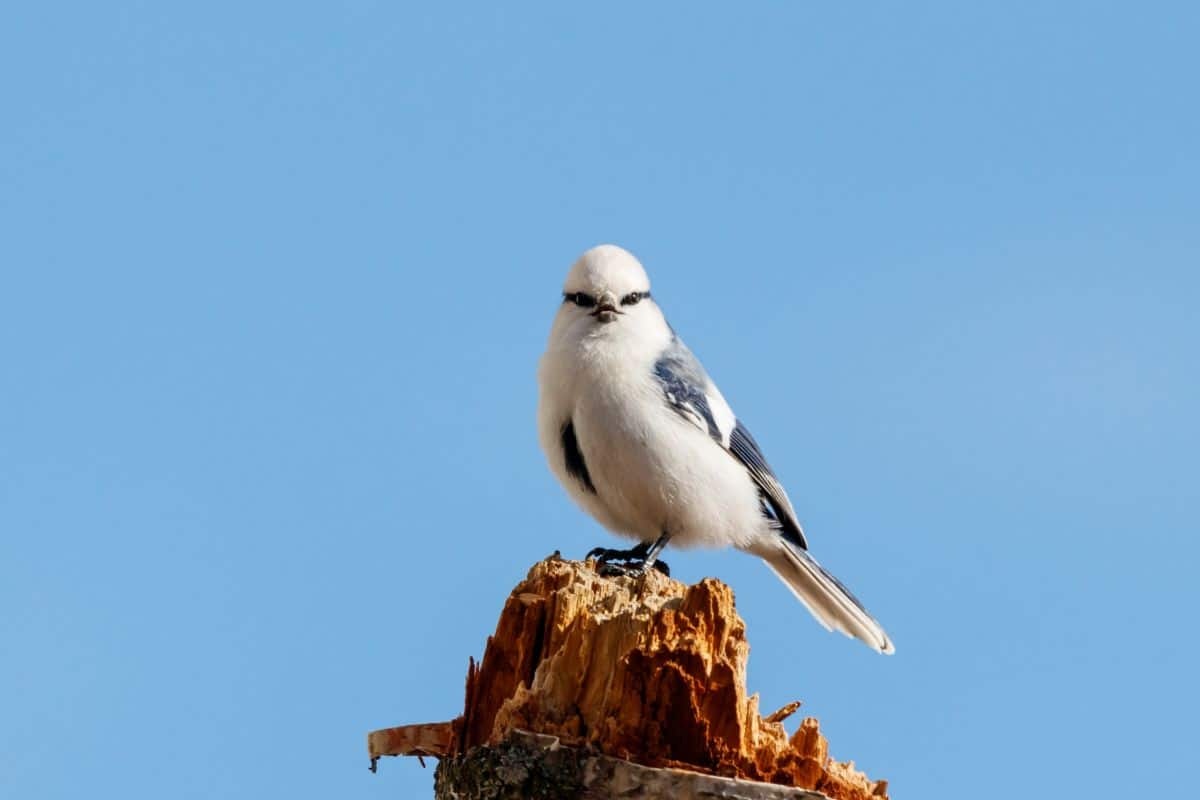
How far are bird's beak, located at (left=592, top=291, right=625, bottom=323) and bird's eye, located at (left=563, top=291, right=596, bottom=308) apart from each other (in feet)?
0.19

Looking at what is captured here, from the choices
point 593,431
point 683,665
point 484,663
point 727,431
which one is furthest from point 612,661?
point 727,431

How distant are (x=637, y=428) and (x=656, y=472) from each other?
0.29m

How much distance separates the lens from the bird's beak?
9.82 meters

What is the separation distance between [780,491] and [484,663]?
400 cm

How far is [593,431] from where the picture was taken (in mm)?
9508

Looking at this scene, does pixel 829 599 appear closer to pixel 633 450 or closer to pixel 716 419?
pixel 716 419

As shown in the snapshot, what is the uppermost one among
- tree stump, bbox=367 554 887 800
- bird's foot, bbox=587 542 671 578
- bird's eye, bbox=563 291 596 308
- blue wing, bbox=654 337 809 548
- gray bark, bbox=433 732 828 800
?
bird's eye, bbox=563 291 596 308

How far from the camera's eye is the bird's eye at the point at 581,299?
992cm

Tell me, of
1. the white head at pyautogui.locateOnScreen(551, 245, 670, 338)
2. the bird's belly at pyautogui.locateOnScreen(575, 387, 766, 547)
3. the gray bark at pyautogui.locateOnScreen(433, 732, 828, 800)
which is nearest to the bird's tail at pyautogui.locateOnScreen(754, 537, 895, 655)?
the bird's belly at pyautogui.locateOnScreen(575, 387, 766, 547)

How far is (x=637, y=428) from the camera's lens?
9539mm

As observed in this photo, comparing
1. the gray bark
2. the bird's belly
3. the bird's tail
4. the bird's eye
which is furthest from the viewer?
the bird's tail

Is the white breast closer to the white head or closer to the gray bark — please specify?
the white head

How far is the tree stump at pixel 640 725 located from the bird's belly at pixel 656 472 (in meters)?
2.69

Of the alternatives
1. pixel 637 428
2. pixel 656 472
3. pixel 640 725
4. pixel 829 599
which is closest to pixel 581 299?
pixel 637 428
